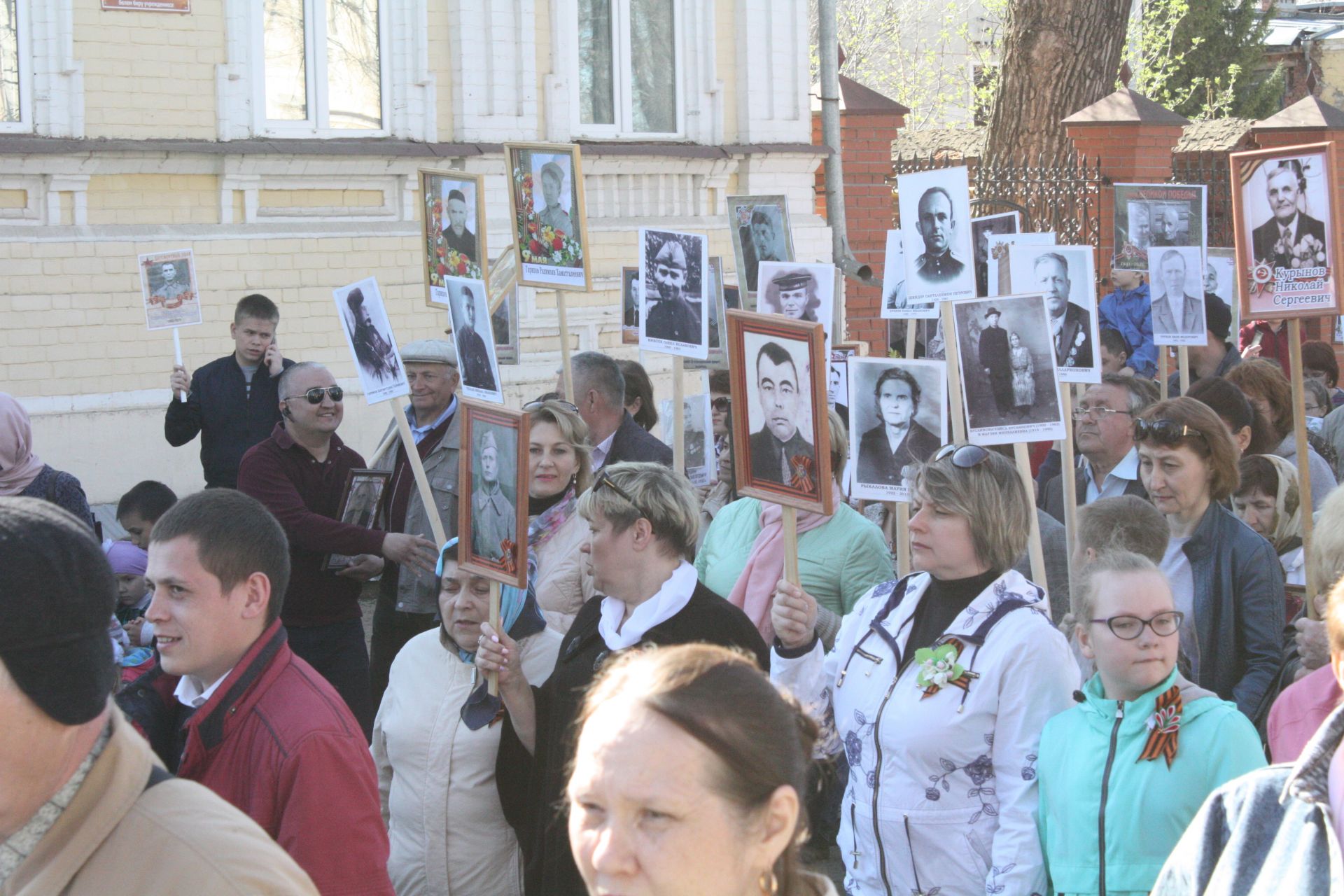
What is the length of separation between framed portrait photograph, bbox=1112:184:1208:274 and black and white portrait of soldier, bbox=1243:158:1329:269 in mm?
2029

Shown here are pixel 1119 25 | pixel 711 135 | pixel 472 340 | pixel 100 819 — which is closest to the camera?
pixel 100 819

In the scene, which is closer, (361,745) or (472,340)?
(361,745)

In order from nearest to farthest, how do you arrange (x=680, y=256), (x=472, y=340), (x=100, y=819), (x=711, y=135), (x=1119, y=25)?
1. (x=100, y=819)
2. (x=472, y=340)
3. (x=680, y=256)
4. (x=711, y=135)
5. (x=1119, y=25)

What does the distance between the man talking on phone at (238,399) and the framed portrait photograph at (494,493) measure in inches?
131

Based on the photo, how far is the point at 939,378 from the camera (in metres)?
4.92

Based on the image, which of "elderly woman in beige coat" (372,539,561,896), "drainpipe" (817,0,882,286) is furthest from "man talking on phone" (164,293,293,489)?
"drainpipe" (817,0,882,286)

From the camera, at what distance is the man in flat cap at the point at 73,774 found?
1.86 meters

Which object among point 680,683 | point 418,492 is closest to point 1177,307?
point 418,492

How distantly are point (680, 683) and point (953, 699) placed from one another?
1531 mm

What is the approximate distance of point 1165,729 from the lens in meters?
3.13

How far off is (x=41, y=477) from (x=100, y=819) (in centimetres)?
372

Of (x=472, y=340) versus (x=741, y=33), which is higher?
(x=741, y=33)

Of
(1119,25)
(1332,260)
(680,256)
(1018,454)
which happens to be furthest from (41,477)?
(1119,25)

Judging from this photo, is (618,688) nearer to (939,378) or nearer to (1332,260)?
(939,378)
